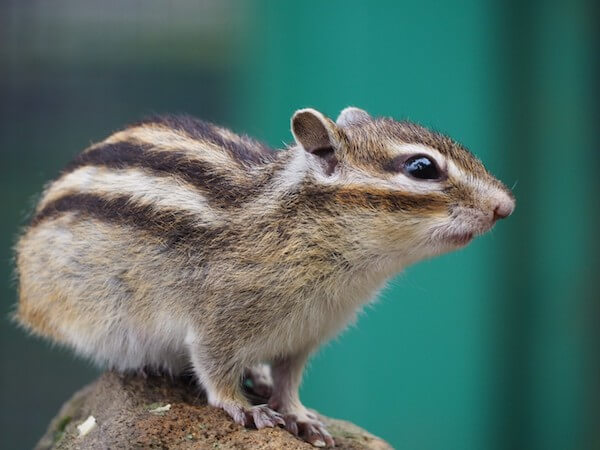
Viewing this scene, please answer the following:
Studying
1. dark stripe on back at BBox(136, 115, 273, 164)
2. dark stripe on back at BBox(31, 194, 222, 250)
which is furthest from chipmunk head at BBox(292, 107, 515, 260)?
dark stripe on back at BBox(31, 194, 222, 250)

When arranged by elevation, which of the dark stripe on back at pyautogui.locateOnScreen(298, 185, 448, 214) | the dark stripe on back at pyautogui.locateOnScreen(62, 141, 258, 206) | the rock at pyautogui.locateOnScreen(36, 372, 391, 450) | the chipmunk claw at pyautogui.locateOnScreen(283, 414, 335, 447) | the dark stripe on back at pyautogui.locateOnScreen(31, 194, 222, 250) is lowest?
the rock at pyautogui.locateOnScreen(36, 372, 391, 450)

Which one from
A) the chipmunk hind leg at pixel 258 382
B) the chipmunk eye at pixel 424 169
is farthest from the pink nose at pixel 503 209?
the chipmunk hind leg at pixel 258 382

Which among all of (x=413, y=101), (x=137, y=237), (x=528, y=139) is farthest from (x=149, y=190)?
(x=528, y=139)

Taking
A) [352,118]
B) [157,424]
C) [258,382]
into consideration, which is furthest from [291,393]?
[352,118]

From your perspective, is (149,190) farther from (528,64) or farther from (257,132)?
(528,64)

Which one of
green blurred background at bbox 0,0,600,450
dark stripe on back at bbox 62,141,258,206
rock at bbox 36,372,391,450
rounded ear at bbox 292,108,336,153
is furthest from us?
green blurred background at bbox 0,0,600,450

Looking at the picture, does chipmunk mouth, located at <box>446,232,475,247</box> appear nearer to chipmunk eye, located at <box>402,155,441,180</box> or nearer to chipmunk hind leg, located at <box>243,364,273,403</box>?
chipmunk eye, located at <box>402,155,441,180</box>

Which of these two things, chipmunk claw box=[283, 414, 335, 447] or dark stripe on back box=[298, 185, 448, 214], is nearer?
dark stripe on back box=[298, 185, 448, 214]
